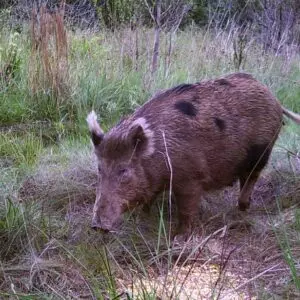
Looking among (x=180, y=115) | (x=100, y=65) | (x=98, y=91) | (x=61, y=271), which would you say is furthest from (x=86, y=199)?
(x=100, y=65)

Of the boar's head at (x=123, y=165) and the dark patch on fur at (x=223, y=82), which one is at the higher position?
the dark patch on fur at (x=223, y=82)

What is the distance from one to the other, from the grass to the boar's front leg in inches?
3.7

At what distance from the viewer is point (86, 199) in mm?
4160

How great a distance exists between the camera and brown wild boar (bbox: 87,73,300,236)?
3.47 m

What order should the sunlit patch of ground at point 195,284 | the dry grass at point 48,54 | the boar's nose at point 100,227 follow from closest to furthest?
1. the sunlit patch of ground at point 195,284
2. the boar's nose at point 100,227
3. the dry grass at point 48,54

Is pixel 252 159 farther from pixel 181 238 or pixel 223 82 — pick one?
pixel 181 238

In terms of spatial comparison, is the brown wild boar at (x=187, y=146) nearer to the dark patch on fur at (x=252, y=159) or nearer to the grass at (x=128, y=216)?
the dark patch on fur at (x=252, y=159)

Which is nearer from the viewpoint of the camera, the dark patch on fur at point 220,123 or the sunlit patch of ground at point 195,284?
the sunlit patch of ground at point 195,284

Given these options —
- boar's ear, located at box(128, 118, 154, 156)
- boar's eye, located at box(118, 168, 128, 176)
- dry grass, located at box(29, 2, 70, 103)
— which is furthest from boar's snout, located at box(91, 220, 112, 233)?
dry grass, located at box(29, 2, 70, 103)

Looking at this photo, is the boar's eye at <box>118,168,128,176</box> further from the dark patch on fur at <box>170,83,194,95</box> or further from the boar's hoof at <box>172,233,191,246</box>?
the dark patch on fur at <box>170,83,194,95</box>

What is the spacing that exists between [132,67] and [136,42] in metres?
0.32

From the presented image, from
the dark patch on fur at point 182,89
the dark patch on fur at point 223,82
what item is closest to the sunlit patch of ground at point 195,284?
the dark patch on fur at point 182,89

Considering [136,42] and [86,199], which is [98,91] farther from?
[86,199]

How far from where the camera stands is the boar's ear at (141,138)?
347cm
